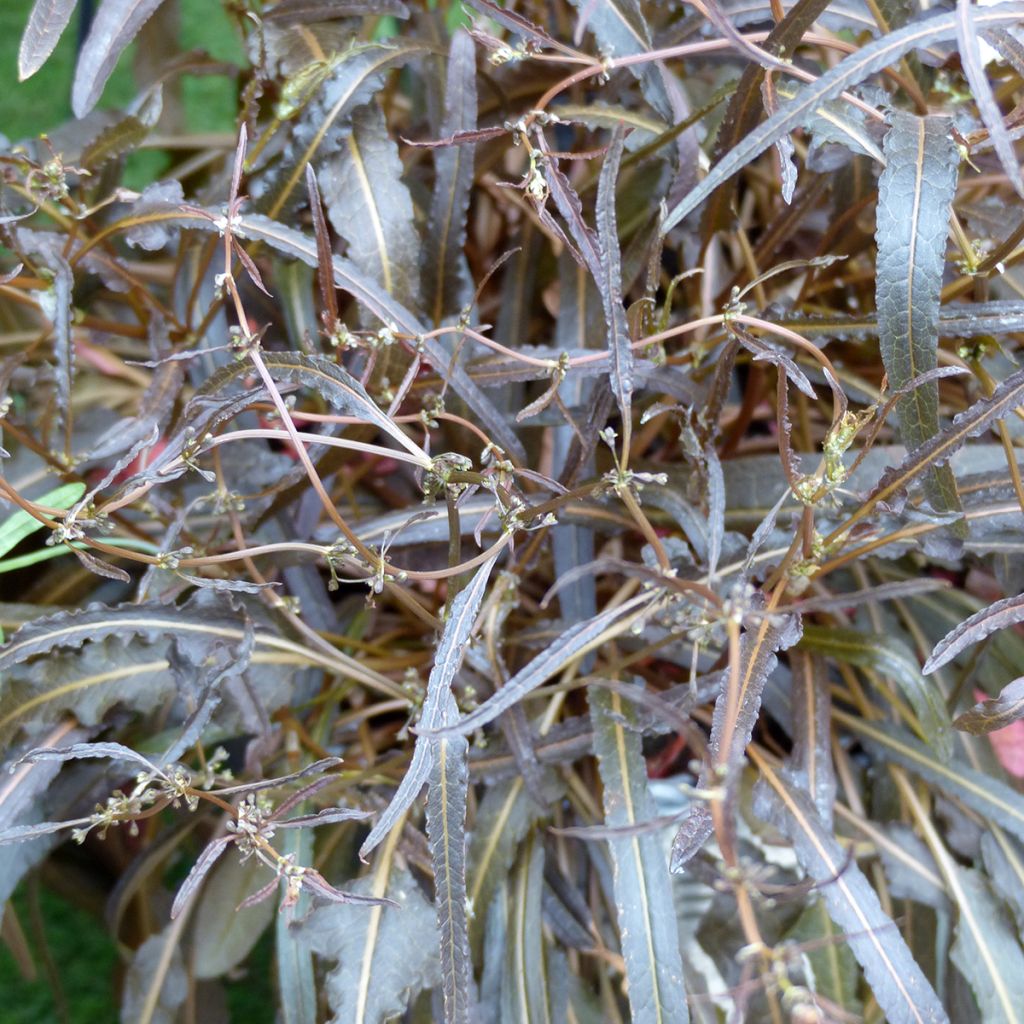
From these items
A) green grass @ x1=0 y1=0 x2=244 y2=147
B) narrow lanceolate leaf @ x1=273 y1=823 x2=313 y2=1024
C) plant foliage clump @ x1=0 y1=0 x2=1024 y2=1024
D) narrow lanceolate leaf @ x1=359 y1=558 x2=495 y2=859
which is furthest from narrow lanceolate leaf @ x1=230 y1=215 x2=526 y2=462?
green grass @ x1=0 y1=0 x2=244 y2=147

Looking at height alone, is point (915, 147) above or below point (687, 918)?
above

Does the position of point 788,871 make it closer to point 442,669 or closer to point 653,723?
point 653,723

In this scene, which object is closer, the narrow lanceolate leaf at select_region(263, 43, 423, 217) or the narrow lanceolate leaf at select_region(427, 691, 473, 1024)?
the narrow lanceolate leaf at select_region(427, 691, 473, 1024)

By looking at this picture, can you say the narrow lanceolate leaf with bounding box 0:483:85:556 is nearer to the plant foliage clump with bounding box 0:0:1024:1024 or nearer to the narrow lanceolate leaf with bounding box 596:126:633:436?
the plant foliage clump with bounding box 0:0:1024:1024

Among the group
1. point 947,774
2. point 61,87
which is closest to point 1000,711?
point 947,774

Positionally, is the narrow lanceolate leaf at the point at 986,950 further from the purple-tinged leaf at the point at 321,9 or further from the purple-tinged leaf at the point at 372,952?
the purple-tinged leaf at the point at 321,9

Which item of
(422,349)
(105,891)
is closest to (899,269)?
(422,349)
